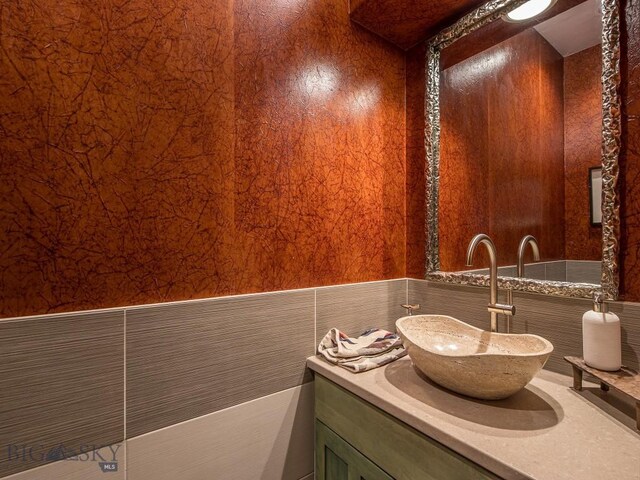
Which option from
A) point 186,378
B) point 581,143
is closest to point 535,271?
point 581,143

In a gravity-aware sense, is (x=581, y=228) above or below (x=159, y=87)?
below

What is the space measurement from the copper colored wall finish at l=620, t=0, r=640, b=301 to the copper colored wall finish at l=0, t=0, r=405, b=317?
0.73 m

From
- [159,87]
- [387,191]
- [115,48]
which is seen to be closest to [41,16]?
[115,48]

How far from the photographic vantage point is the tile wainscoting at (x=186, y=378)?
643mm

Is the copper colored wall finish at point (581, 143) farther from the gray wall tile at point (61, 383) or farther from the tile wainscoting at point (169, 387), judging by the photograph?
the gray wall tile at point (61, 383)

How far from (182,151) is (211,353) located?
0.56 metres

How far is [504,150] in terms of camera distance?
3.57ft

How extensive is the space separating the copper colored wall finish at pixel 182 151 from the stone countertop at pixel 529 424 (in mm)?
450

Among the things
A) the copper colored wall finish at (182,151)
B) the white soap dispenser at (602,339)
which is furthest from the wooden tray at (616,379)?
the copper colored wall finish at (182,151)

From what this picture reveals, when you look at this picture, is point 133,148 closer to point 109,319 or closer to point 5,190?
point 5,190

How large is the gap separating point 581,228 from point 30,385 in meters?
1.43

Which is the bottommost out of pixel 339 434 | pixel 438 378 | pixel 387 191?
pixel 339 434

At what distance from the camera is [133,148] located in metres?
0.75

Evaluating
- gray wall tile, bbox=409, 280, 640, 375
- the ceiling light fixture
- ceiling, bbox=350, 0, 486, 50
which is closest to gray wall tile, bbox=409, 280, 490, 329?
gray wall tile, bbox=409, 280, 640, 375
